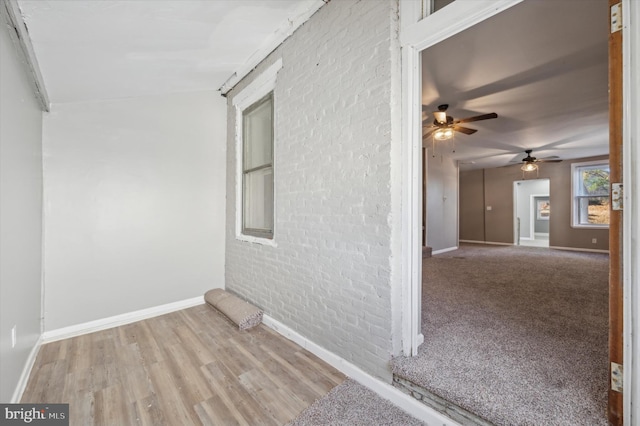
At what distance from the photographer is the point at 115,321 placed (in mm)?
2752

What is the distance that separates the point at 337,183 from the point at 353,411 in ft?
4.63

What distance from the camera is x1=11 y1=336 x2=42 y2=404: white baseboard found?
5.39 feet

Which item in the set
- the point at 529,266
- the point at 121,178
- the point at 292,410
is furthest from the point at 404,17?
the point at 529,266

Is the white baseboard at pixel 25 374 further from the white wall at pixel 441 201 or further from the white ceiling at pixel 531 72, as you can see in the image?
the white wall at pixel 441 201

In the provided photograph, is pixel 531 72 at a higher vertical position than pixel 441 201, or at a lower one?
higher

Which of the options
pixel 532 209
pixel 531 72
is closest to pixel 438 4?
pixel 531 72

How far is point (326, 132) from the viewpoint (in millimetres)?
2035

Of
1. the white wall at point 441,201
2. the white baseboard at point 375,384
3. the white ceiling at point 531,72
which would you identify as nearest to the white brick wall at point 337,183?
the white baseboard at point 375,384

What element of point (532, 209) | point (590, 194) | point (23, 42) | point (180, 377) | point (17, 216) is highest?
point (23, 42)

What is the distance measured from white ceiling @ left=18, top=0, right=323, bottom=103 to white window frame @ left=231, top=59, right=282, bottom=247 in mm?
259

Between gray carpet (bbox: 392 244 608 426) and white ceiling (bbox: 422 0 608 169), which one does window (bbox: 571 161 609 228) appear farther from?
gray carpet (bbox: 392 244 608 426)

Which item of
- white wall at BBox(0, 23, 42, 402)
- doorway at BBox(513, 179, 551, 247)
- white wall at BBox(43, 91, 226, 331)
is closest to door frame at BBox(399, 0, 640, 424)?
white wall at BBox(0, 23, 42, 402)

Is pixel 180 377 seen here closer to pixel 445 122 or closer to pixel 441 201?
pixel 445 122

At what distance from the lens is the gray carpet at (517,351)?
126 cm
